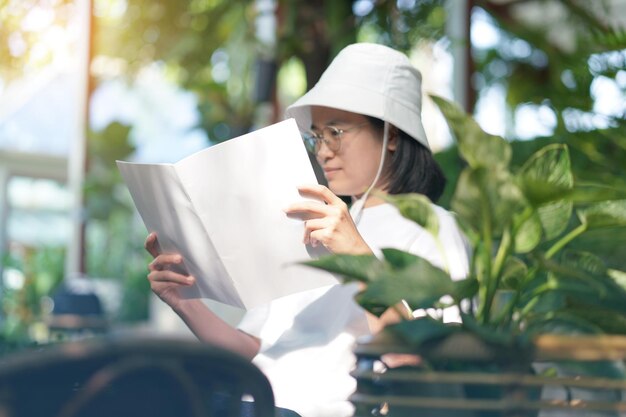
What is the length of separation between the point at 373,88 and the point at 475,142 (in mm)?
1061

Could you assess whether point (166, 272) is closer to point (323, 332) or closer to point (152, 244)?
point (152, 244)

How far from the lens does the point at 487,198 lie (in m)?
1.19

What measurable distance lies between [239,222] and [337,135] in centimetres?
61

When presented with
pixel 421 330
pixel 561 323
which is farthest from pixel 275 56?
pixel 421 330

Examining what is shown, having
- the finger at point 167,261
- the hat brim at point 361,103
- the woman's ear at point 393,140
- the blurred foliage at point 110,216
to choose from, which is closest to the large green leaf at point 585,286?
the finger at point 167,261

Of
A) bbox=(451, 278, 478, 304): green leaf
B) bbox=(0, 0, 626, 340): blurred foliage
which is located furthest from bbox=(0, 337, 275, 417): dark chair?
bbox=(0, 0, 626, 340): blurred foliage

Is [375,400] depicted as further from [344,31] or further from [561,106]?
[344,31]

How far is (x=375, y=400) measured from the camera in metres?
1.17

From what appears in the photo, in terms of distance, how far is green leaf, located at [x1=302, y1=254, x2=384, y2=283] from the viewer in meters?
1.21

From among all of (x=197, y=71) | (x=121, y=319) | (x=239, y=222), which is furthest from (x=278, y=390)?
(x=121, y=319)

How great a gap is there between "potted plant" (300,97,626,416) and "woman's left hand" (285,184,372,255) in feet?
1.37

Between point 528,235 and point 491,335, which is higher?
point 528,235

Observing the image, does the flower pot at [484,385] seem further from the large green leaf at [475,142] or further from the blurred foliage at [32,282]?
the blurred foliage at [32,282]

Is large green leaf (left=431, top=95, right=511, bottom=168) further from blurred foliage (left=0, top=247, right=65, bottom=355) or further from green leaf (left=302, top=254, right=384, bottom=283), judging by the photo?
blurred foliage (left=0, top=247, right=65, bottom=355)
